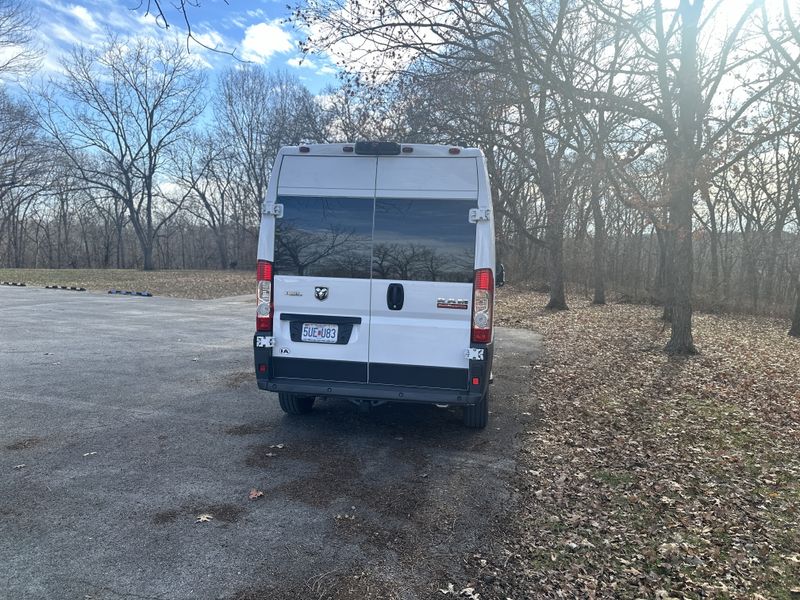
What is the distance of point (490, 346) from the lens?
5172 mm

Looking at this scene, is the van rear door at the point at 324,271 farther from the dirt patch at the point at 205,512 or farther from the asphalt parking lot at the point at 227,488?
the dirt patch at the point at 205,512

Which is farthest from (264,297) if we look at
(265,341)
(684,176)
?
(684,176)

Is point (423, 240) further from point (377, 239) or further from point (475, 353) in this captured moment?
point (475, 353)

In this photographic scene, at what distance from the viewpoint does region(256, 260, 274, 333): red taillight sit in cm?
517

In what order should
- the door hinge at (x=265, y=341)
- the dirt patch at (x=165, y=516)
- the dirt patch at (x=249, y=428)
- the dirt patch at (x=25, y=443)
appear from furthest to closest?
the dirt patch at (x=249, y=428)
the door hinge at (x=265, y=341)
the dirt patch at (x=25, y=443)
the dirt patch at (x=165, y=516)

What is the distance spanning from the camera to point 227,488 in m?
4.16

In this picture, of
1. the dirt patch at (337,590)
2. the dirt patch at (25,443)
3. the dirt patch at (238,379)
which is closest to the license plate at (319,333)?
the dirt patch at (337,590)

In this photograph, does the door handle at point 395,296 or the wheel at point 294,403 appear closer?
the door handle at point 395,296

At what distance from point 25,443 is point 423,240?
164 inches

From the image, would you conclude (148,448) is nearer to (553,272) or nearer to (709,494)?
(709,494)

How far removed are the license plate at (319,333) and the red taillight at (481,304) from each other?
4.38 ft

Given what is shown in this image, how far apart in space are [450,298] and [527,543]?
219 cm

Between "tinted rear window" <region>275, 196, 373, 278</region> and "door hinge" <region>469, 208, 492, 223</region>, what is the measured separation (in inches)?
37.9

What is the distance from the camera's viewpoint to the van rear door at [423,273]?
4.97 m
